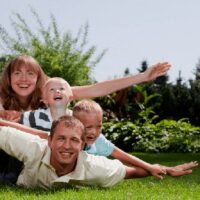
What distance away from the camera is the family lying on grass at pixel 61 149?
4641mm

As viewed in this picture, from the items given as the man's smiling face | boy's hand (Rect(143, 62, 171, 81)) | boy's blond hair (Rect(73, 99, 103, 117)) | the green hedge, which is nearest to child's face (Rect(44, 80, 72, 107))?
boy's blond hair (Rect(73, 99, 103, 117))

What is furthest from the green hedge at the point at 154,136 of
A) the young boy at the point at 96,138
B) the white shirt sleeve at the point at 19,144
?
the white shirt sleeve at the point at 19,144

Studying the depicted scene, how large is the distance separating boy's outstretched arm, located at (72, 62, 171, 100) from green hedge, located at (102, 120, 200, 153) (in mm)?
8067

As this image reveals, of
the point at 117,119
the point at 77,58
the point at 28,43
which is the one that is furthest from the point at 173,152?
the point at 28,43

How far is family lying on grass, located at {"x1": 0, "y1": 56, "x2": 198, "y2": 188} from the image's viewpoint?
4.64m

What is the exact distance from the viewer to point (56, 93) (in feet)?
16.9

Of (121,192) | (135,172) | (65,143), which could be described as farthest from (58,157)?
(135,172)

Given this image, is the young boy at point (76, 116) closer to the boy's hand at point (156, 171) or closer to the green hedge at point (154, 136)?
the boy's hand at point (156, 171)

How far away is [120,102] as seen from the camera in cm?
1717

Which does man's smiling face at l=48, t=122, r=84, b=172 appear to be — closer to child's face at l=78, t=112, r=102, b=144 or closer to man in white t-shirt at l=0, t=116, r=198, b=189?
man in white t-shirt at l=0, t=116, r=198, b=189

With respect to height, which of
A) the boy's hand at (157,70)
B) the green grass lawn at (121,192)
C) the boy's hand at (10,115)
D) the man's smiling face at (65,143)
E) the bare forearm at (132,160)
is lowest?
the green grass lawn at (121,192)

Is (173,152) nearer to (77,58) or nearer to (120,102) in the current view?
(120,102)

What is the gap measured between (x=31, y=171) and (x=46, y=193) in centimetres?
36

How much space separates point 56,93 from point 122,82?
0.87 metres
